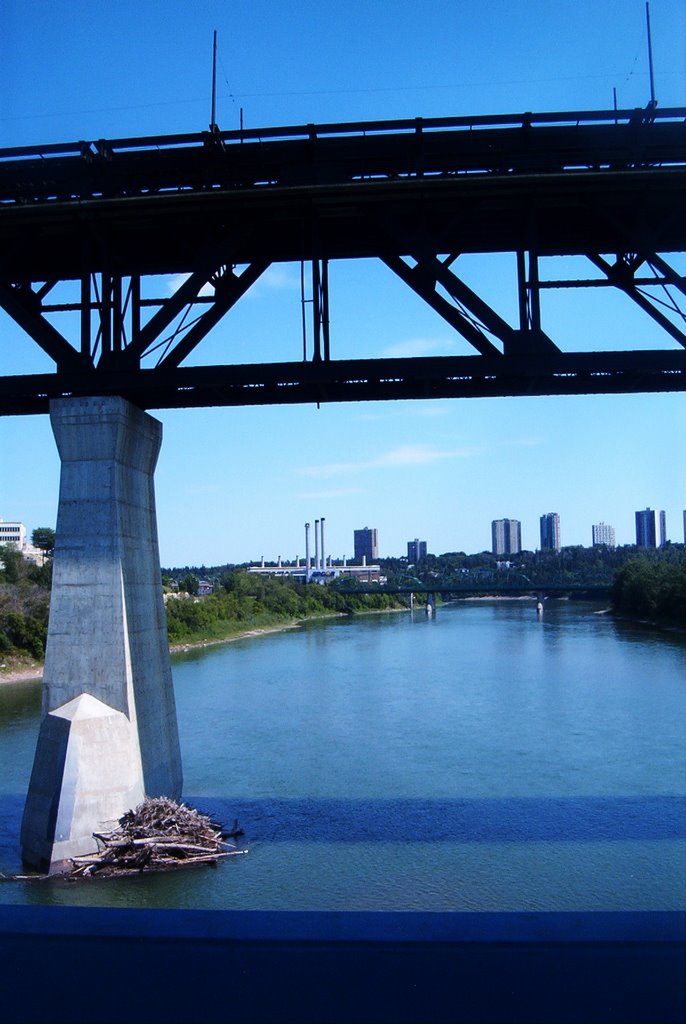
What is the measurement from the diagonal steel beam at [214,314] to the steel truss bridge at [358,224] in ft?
0.06

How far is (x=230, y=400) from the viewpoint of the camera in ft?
36.1

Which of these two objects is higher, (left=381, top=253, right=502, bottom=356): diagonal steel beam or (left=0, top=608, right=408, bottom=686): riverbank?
(left=381, top=253, right=502, bottom=356): diagonal steel beam

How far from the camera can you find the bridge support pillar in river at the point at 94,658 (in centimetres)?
1048

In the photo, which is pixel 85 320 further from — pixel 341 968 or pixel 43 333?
pixel 341 968

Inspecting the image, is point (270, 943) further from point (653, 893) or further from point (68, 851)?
point (653, 893)

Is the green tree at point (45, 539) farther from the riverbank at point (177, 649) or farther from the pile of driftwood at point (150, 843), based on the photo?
the pile of driftwood at point (150, 843)

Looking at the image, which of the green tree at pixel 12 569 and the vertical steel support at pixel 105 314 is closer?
the vertical steel support at pixel 105 314

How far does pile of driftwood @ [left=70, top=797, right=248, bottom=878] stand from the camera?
10.6 meters

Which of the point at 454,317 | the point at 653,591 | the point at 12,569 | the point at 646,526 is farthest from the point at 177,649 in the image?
the point at 646,526

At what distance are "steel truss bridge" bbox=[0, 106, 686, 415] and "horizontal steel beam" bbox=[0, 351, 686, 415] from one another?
0.02 meters

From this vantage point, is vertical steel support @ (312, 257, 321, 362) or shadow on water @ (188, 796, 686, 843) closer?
vertical steel support @ (312, 257, 321, 362)

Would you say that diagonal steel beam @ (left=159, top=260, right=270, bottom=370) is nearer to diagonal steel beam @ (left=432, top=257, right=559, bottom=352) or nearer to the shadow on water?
diagonal steel beam @ (left=432, top=257, right=559, bottom=352)

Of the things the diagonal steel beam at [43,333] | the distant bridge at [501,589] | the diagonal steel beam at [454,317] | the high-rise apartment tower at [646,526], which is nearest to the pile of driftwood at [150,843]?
the diagonal steel beam at [43,333]

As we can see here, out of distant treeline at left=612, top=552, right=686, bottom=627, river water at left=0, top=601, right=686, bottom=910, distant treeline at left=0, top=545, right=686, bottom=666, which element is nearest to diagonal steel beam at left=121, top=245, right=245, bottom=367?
river water at left=0, top=601, right=686, bottom=910
